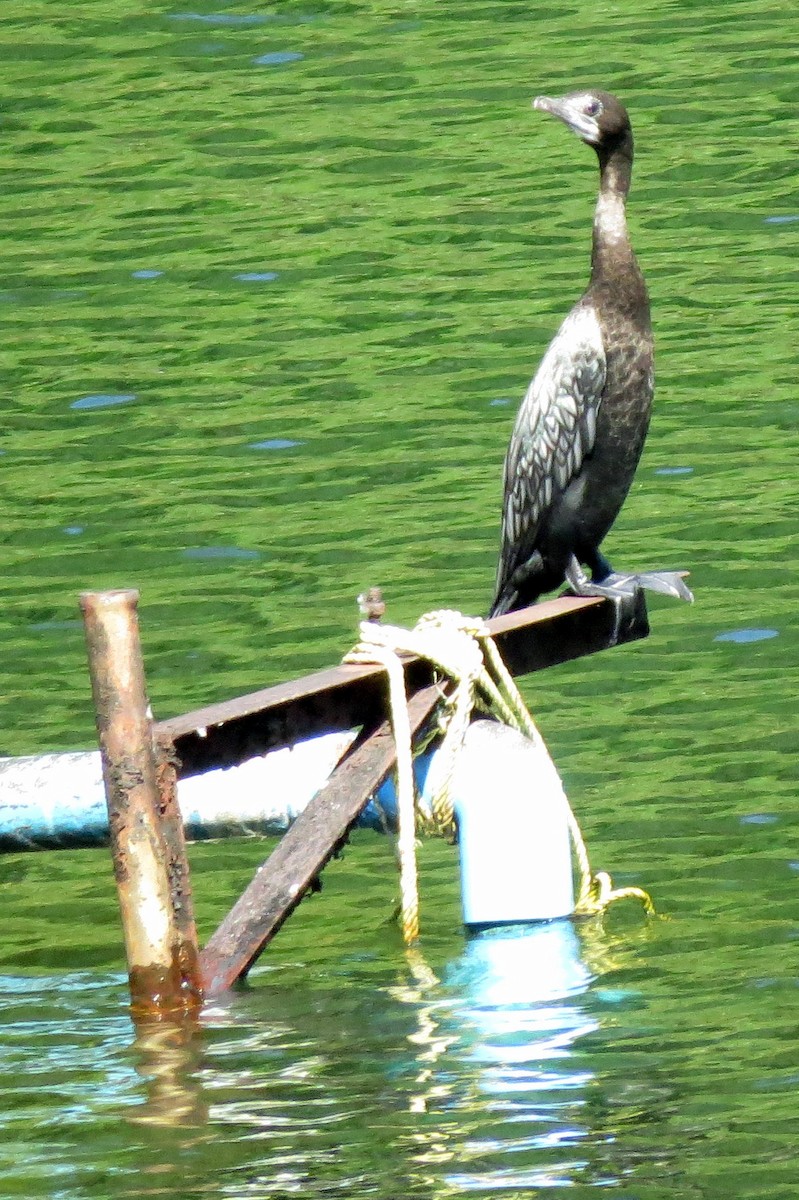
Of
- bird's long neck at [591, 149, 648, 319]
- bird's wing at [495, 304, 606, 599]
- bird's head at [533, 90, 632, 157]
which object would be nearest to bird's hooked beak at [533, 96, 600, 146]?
bird's head at [533, 90, 632, 157]

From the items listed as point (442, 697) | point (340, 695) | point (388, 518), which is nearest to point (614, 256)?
point (442, 697)

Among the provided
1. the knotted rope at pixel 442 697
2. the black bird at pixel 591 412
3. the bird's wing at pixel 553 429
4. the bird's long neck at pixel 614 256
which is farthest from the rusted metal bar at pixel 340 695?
the bird's long neck at pixel 614 256

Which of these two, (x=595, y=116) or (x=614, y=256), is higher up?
(x=595, y=116)

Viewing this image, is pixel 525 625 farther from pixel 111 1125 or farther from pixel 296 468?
pixel 296 468

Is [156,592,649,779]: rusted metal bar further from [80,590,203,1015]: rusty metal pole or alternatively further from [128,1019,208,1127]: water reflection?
[128,1019,208,1127]: water reflection

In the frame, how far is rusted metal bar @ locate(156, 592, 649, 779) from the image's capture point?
5.56 meters

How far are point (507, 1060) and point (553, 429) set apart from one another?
235 centimetres

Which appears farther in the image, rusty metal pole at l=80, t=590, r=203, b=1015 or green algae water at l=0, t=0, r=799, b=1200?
rusty metal pole at l=80, t=590, r=203, b=1015

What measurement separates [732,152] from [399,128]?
Result: 2080 millimetres

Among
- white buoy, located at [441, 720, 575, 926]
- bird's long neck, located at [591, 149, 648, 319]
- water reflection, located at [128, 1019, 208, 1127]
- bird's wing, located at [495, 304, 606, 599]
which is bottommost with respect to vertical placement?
water reflection, located at [128, 1019, 208, 1127]

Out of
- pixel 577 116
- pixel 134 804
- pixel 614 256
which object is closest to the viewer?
pixel 134 804

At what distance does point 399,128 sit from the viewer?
1502cm

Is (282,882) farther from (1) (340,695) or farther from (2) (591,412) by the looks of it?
(2) (591,412)

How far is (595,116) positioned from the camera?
292 inches
